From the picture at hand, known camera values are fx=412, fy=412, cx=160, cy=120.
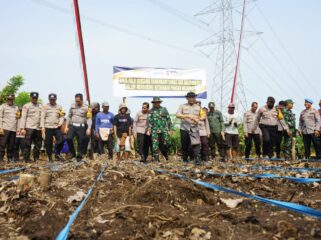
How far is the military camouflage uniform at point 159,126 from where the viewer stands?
977cm

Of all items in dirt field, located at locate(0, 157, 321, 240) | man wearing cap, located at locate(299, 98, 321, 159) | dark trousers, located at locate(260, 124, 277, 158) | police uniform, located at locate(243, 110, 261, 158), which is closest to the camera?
dirt field, located at locate(0, 157, 321, 240)

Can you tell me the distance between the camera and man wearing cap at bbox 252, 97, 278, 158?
1067cm

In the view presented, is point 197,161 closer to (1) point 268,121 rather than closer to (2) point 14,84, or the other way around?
(1) point 268,121

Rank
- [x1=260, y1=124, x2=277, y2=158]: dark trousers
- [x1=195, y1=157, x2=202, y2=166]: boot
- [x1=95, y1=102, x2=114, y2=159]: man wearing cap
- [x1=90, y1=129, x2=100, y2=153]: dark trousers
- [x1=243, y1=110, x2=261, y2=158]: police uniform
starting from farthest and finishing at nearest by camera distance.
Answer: [x1=95, y1=102, x2=114, y2=159]: man wearing cap → [x1=243, y1=110, x2=261, y2=158]: police uniform → [x1=260, y1=124, x2=277, y2=158]: dark trousers → [x1=90, y1=129, x2=100, y2=153]: dark trousers → [x1=195, y1=157, x2=202, y2=166]: boot

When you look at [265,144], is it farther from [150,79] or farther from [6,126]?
[150,79]

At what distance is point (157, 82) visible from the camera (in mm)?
17938

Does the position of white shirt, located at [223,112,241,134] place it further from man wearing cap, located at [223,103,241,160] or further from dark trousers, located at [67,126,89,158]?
dark trousers, located at [67,126,89,158]

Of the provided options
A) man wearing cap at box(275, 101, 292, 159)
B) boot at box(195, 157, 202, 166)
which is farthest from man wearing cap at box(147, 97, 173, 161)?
man wearing cap at box(275, 101, 292, 159)

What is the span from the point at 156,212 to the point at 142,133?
7404 mm

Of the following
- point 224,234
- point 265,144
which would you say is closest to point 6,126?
point 265,144

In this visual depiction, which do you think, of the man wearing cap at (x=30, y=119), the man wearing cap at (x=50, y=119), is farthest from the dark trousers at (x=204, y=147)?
the man wearing cap at (x=30, y=119)

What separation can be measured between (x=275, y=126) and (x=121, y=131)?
4.15 meters

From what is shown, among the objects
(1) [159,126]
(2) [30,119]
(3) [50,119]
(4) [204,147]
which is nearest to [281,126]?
(4) [204,147]

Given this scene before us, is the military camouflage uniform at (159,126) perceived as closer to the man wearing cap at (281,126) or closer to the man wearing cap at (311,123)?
the man wearing cap at (281,126)
